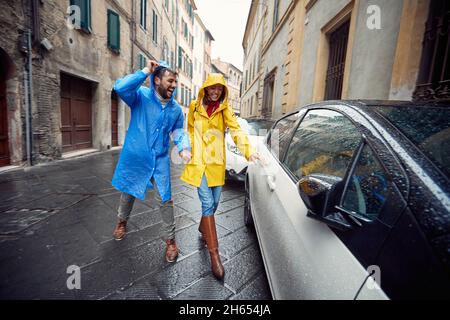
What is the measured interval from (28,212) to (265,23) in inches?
603

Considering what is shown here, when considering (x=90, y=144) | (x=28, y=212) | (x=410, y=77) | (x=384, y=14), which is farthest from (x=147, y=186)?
(x=90, y=144)

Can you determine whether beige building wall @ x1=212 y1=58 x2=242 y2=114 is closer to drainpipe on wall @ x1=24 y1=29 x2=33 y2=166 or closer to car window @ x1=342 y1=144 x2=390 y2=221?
drainpipe on wall @ x1=24 y1=29 x2=33 y2=166

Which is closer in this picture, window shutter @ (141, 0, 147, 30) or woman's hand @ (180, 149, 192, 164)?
Result: woman's hand @ (180, 149, 192, 164)

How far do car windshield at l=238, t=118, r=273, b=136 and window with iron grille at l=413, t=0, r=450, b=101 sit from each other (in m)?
2.56

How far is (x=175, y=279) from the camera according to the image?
1.84 m

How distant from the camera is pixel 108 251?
2.18m

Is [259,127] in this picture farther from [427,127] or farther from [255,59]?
[255,59]

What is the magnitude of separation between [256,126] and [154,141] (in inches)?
143

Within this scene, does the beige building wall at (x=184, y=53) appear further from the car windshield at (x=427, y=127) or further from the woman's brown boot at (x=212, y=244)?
the car windshield at (x=427, y=127)

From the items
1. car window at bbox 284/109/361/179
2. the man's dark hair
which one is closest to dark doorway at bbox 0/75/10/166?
the man's dark hair

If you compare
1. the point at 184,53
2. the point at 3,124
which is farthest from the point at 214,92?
the point at 184,53

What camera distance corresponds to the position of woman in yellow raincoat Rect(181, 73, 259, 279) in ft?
6.35

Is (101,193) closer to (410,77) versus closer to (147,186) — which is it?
(147,186)

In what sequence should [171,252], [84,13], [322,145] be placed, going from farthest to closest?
1. [84,13]
2. [171,252]
3. [322,145]
